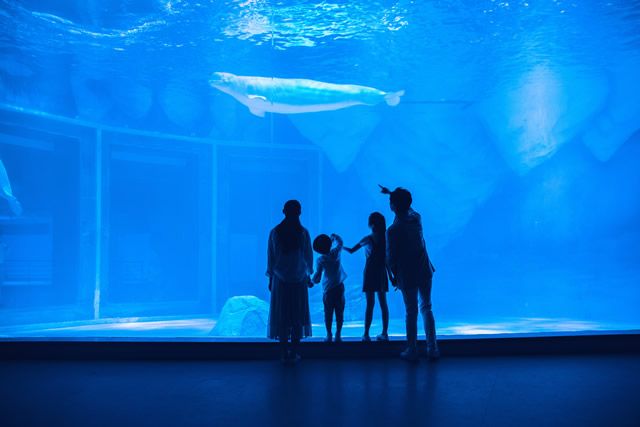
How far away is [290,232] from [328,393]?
2.07 metres

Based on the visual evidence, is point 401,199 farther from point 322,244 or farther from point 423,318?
point 423,318

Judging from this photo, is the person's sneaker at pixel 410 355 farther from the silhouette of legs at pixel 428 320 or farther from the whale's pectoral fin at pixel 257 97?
the whale's pectoral fin at pixel 257 97

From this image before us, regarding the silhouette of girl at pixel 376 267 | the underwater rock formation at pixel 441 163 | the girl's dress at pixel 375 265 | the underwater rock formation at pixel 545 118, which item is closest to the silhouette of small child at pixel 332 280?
the silhouette of girl at pixel 376 267

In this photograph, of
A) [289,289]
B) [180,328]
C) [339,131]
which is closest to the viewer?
[289,289]

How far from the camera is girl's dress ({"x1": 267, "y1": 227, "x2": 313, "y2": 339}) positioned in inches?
214

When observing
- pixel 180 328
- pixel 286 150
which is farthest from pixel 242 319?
pixel 286 150

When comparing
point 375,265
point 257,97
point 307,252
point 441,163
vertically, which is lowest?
point 375,265

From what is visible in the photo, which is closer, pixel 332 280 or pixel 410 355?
pixel 410 355

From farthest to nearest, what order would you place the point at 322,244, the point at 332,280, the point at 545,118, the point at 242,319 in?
the point at 545,118
the point at 242,319
the point at 332,280
the point at 322,244

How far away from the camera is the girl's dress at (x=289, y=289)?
543cm

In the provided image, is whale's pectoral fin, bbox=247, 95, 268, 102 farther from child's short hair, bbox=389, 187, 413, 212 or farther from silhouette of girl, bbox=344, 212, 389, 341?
child's short hair, bbox=389, 187, 413, 212

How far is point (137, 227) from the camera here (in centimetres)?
1869

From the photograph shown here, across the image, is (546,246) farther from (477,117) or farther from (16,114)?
(16,114)

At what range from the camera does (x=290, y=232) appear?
555 cm
